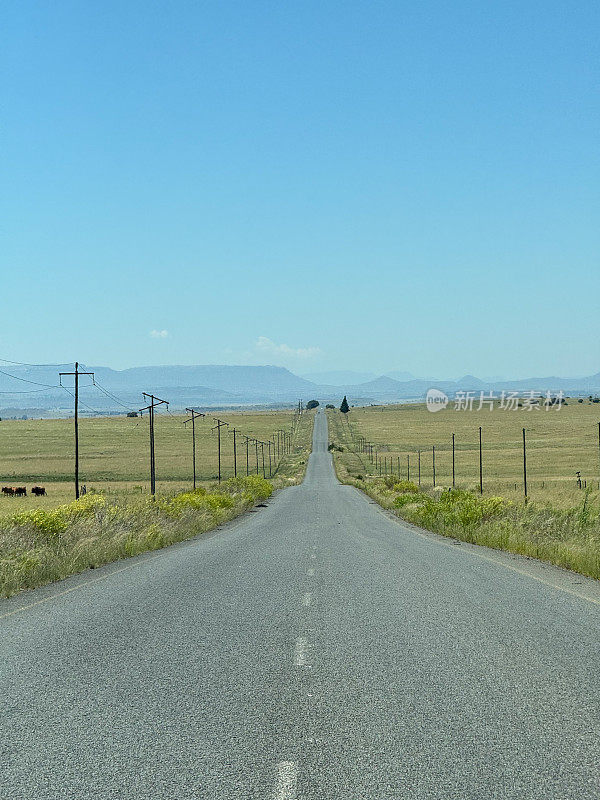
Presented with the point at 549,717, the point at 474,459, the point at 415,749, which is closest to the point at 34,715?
the point at 415,749

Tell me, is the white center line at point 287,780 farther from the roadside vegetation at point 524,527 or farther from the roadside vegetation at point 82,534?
the roadside vegetation at point 524,527

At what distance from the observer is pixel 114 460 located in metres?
132

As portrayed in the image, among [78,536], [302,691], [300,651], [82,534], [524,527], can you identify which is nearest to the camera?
[302,691]

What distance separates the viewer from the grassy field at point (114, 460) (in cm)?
8975

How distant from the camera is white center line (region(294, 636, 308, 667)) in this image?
26.8 ft

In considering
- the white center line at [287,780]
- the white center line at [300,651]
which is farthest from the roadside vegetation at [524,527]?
the white center line at [287,780]

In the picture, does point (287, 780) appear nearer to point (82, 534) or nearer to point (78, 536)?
point (78, 536)

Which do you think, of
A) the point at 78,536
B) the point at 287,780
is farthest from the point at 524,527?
the point at 287,780

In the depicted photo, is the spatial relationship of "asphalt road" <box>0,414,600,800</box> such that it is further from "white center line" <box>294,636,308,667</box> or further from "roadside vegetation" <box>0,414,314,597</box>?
"roadside vegetation" <box>0,414,314,597</box>

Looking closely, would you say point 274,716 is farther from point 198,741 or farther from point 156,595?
point 156,595

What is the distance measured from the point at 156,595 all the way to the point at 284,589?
208 cm

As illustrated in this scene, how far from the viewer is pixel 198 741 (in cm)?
591

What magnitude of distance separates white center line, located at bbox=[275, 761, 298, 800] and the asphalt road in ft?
0.04

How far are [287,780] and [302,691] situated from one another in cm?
196
